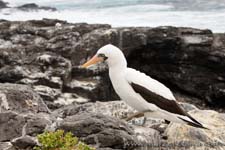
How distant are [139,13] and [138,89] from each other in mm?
37469

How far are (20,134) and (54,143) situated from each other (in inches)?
57.3

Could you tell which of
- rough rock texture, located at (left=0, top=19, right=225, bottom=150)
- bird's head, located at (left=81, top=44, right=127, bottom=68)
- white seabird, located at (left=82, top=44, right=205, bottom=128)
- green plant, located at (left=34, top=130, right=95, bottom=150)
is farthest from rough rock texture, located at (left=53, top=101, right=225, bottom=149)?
rough rock texture, located at (left=0, top=19, right=225, bottom=150)

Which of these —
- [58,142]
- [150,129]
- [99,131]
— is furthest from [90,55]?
[58,142]

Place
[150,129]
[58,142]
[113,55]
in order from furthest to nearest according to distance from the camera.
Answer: [150,129] < [113,55] < [58,142]

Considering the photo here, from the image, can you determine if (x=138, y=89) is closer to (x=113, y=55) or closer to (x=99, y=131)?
(x=113, y=55)

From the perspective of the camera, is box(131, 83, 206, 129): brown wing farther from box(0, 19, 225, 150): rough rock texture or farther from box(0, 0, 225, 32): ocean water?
box(0, 0, 225, 32): ocean water

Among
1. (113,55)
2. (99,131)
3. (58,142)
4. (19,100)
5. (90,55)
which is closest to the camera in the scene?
(58,142)

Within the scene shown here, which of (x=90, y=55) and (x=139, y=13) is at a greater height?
(x=90, y=55)

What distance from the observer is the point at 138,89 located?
6.28 meters

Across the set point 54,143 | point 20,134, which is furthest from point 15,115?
point 54,143

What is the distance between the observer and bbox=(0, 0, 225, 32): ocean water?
1516 inches

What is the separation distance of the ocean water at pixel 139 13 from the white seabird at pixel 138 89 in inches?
1106

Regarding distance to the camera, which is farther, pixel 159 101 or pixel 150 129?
pixel 150 129

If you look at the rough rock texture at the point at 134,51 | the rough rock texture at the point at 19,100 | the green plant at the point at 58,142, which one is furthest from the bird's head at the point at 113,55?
the rough rock texture at the point at 134,51
